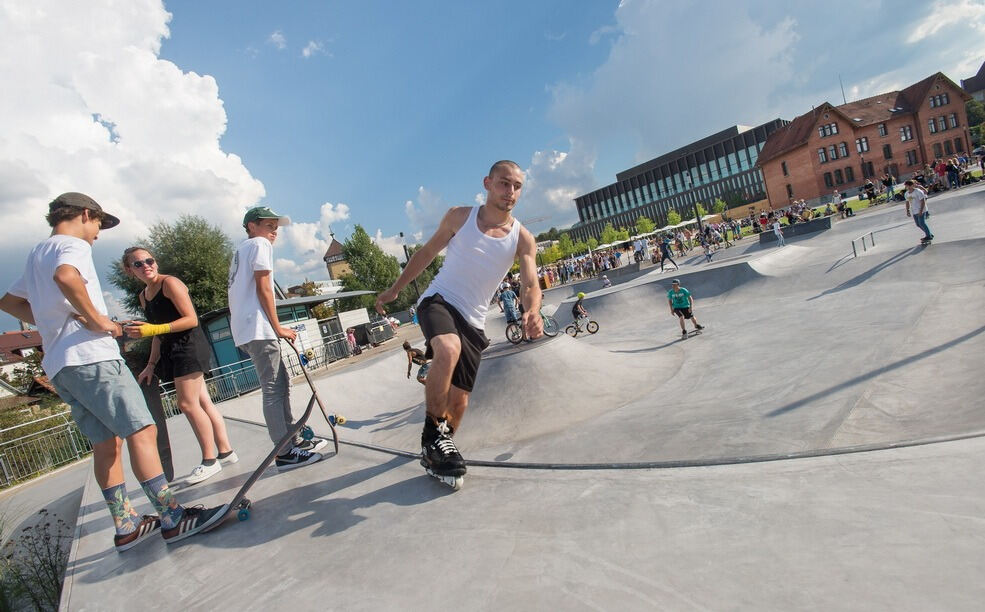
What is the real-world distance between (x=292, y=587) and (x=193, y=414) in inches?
84.3

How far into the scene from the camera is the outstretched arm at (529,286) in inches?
102

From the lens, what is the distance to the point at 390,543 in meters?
2.06

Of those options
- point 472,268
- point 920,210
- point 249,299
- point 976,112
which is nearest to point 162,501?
point 249,299

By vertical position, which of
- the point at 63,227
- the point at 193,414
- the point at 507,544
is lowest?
the point at 507,544

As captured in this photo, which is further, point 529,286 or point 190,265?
point 190,265

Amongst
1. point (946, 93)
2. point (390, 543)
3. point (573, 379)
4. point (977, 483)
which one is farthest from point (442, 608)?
point (946, 93)

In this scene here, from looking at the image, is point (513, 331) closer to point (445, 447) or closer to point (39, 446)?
point (445, 447)

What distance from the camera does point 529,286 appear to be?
2.79 meters

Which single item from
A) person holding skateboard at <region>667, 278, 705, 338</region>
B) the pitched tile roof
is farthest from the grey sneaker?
the pitched tile roof

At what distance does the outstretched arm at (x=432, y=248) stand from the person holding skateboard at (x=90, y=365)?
140 cm

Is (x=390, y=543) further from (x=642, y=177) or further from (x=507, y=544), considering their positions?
(x=642, y=177)

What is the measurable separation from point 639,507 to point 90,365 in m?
2.72

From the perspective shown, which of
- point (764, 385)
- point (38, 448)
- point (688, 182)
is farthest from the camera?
point (688, 182)

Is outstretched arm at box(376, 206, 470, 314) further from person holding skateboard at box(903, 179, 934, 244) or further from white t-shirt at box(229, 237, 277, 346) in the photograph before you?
person holding skateboard at box(903, 179, 934, 244)
